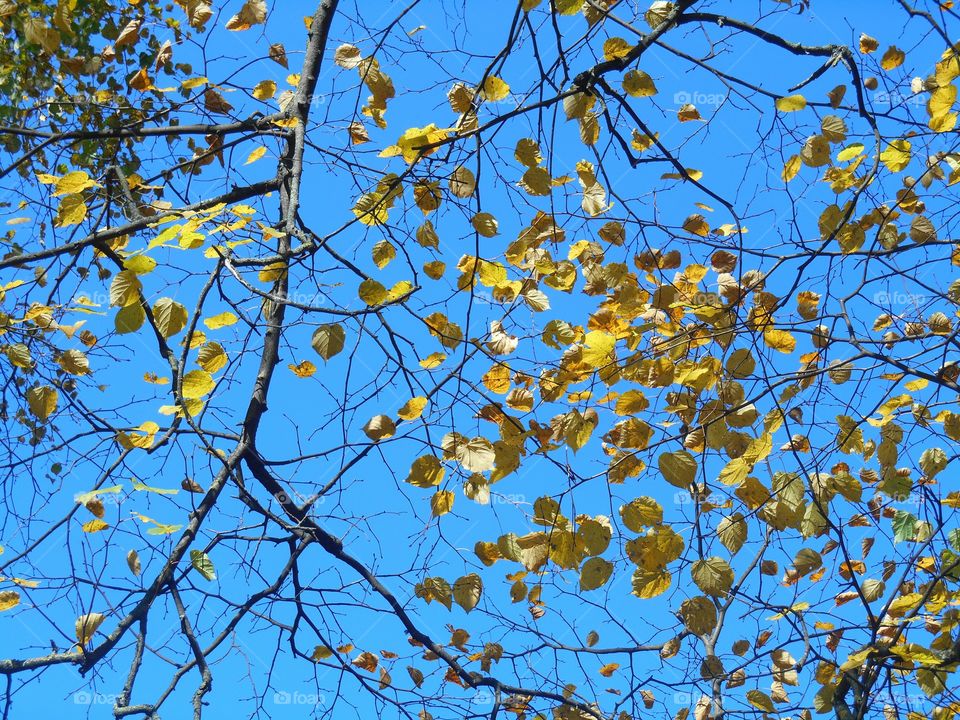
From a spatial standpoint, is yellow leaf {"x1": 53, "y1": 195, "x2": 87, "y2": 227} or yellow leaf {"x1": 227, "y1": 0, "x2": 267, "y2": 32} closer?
yellow leaf {"x1": 53, "y1": 195, "x2": 87, "y2": 227}

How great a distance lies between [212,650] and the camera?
2.02m

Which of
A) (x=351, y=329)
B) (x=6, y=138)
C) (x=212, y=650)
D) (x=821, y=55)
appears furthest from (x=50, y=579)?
(x=6, y=138)

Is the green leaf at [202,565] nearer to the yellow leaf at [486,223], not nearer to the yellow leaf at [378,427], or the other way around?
the yellow leaf at [378,427]

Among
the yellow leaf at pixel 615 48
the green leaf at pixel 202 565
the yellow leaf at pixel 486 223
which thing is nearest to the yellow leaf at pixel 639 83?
the yellow leaf at pixel 615 48

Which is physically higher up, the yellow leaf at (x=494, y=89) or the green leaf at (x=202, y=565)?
the yellow leaf at (x=494, y=89)

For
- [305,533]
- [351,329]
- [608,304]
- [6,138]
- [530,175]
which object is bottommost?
[305,533]

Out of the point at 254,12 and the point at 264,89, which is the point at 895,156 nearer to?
the point at 254,12

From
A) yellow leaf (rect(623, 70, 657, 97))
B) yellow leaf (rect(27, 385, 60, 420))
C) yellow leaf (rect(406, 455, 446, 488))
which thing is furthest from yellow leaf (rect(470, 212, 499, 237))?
yellow leaf (rect(27, 385, 60, 420))

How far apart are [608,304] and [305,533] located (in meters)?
1.06

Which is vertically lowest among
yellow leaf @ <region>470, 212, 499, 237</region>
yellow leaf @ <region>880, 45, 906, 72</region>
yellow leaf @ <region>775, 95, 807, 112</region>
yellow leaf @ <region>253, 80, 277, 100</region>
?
yellow leaf @ <region>470, 212, 499, 237</region>

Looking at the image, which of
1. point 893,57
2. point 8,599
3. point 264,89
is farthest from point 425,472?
point 893,57

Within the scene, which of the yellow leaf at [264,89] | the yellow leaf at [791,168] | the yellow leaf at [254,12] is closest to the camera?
the yellow leaf at [254,12]

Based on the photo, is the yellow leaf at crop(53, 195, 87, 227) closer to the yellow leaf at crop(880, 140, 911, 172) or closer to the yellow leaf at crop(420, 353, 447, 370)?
the yellow leaf at crop(420, 353, 447, 370)

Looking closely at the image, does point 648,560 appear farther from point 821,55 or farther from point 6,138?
point 6,138
